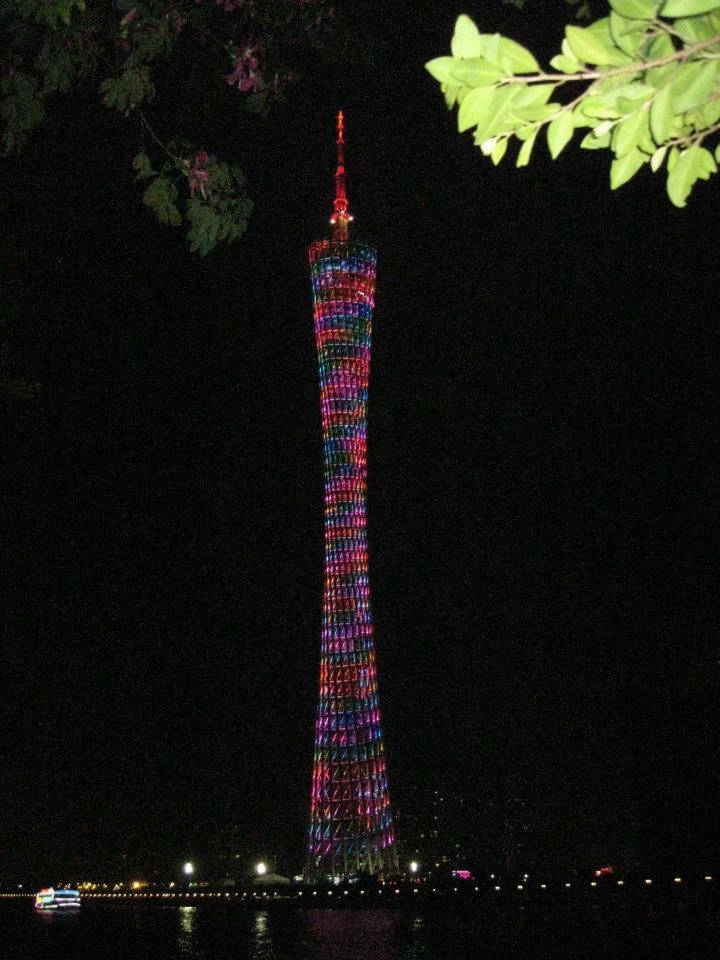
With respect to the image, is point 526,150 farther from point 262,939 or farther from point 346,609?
point 262,939

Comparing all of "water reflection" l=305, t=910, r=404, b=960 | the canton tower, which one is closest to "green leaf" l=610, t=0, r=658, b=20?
the canton tower

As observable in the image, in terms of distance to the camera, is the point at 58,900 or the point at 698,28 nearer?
the point at 698,28

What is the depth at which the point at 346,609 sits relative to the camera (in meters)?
42.1

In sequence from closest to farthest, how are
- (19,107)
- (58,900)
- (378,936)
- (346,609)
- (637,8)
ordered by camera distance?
(637,8) < (19,107) < (346,609) < (378,936) < (58,900)

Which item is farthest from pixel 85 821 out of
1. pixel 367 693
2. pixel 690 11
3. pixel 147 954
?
pixel 690 11

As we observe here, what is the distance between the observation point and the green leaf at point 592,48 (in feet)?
11.6

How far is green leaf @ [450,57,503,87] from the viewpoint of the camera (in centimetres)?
358

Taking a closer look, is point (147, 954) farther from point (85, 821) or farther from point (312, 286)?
point (312, 286)

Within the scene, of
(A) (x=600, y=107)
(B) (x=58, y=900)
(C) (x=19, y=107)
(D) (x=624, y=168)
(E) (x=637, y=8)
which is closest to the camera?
(E) (x=637, y=8)

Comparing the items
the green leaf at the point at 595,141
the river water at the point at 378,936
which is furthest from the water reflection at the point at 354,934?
the green leaf at the point at 595,141

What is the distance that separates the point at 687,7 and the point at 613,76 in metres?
0.38

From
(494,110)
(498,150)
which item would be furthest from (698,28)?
(498,150)

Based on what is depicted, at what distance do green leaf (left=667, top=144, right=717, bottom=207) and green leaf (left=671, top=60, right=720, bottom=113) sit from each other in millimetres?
363

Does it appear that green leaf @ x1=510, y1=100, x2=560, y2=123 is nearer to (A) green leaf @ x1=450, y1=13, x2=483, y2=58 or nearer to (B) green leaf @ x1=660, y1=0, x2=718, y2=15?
(A) green leaf @ x1=450, y1=13, x2=483, y2=58
